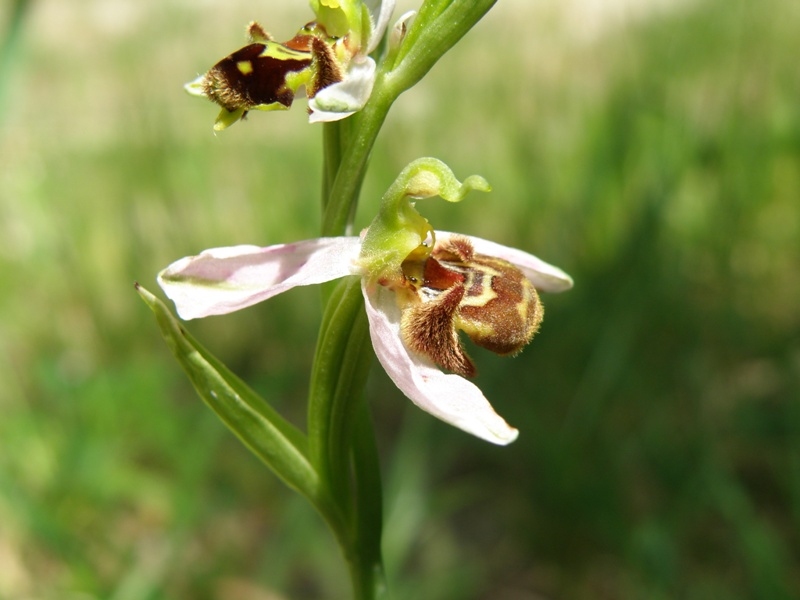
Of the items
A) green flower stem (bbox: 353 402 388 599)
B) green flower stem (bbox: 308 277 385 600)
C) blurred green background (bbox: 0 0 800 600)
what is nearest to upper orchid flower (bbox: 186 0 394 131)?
green flower stem (bbox: 308 277 385 600)

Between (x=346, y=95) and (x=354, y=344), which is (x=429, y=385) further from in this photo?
(x=346, y=95)

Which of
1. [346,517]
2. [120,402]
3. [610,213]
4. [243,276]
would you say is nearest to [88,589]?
[120,402]

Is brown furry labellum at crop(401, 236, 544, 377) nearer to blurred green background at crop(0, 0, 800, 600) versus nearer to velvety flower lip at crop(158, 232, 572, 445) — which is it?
velvety flower lip at crop(158, 232, 572, 445)

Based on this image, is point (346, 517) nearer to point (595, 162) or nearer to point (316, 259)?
point (316, 259)

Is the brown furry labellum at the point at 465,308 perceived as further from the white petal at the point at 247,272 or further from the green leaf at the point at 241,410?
the green leaf at the point at 241,410

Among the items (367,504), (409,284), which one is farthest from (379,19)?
(367,504)
